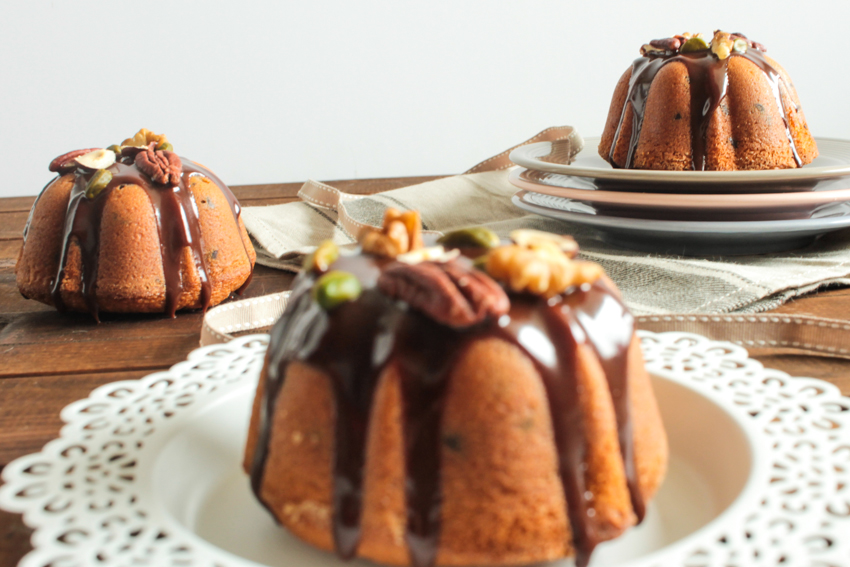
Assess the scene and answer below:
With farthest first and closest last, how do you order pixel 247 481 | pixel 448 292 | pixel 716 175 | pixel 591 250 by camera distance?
pixel 591 250 < pixel 716 175 < pixel 247 481 < pixel 448 292

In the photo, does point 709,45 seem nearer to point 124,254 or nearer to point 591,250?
point 591,250

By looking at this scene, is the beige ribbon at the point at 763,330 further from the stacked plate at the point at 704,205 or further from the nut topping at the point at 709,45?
the nut topping at the point at 709,45

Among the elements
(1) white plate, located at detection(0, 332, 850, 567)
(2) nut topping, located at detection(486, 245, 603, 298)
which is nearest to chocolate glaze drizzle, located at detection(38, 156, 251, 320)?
(1) white plate, located at detection(0, 332, 850, 567)

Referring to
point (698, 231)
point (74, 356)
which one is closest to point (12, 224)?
point (74, 356)

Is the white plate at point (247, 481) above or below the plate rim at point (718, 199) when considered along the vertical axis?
below

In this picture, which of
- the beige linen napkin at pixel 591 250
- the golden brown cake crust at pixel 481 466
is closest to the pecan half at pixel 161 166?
the beige linen napkin at pixel 591 250

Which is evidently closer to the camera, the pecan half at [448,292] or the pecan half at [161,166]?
the pecan half at [448,292]

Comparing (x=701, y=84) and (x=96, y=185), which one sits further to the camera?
(x=701, y=84)
